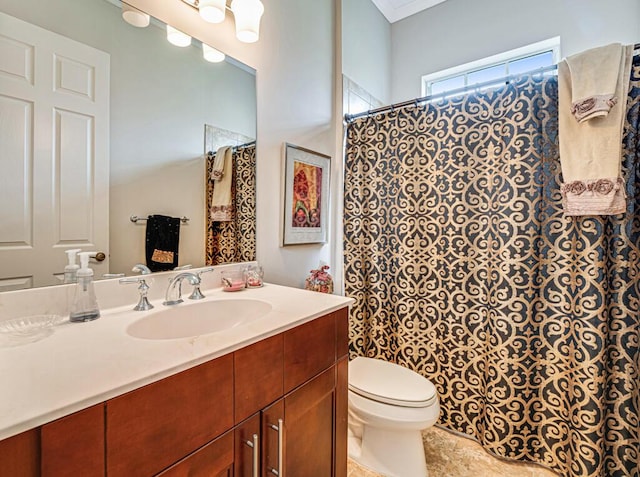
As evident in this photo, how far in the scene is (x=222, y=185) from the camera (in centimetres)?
136

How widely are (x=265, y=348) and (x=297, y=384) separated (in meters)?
0.20

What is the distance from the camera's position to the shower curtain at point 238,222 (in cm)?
132

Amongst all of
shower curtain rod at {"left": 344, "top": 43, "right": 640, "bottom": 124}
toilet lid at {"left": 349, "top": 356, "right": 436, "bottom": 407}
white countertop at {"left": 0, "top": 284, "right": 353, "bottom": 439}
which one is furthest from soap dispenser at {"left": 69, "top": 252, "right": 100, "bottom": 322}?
shower curtain rod at {"left": 344, "top": 43, "right": 640, "bottom": 124}

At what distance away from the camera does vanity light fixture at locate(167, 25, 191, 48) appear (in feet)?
3.81

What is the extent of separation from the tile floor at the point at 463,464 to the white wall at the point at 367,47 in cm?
230

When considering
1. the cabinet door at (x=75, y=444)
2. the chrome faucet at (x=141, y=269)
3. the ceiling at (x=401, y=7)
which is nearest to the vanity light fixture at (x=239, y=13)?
the chrome faucet at (x=141, y=269)

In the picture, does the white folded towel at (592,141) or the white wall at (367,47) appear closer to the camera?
the white folded towel at (592,141)

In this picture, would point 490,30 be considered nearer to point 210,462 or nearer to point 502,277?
point 502,277

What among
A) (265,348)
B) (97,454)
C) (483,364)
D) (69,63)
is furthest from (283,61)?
(483,364)

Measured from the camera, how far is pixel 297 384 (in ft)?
3.02

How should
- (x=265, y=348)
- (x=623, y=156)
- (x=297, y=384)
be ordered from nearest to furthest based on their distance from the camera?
1. (x=265, y=348)
2. (x=297, y=384)
3. (x=623, y=156)

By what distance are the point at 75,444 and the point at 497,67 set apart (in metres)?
3.00

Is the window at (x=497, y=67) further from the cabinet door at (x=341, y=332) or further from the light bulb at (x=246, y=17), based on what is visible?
the cabinet door at (x=341, y=332)

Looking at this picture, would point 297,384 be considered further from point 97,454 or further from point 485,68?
point 485,68
